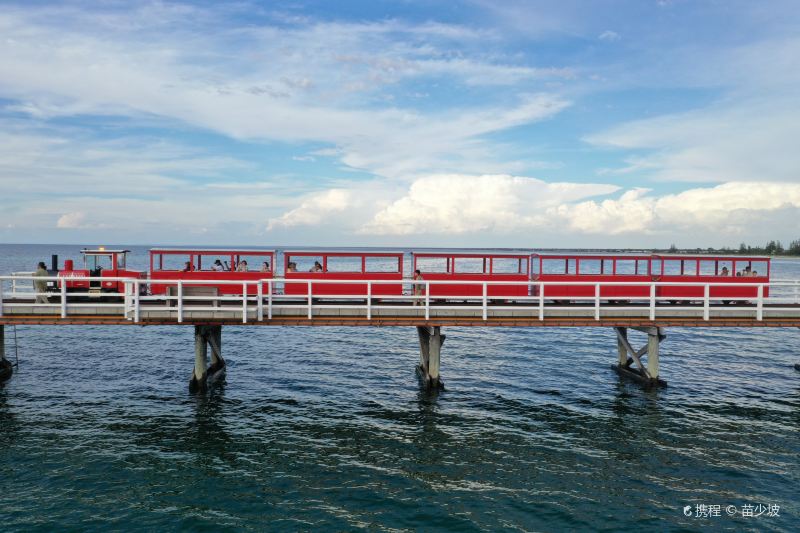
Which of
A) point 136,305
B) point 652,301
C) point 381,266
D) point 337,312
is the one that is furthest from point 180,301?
point 381,266

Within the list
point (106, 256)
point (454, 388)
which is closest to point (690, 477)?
point (454, 388)

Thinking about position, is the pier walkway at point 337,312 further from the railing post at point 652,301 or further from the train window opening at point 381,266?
the train window opening at point 381,266

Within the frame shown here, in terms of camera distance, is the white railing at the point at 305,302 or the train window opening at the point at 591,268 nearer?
the white railing at the point at 305,302

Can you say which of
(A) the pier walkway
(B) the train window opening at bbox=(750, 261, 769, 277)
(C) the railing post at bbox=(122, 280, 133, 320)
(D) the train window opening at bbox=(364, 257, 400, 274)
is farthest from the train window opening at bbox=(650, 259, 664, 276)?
(C) the railing post at bbox=(122, 280, 133, 320)

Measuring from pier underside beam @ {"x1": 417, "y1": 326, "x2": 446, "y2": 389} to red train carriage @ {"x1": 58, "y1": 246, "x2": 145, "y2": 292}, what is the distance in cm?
1154

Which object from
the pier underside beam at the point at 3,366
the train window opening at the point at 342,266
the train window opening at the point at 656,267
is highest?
the train window opening at the point at 656,267

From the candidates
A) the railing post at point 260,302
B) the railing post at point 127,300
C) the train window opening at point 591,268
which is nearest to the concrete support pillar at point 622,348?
the train window opening at point 591,268

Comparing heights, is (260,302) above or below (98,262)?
below

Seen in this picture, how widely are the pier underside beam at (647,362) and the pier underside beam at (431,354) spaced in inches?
295

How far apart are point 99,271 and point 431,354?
1341 cm

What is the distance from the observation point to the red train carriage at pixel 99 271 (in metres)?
20.9

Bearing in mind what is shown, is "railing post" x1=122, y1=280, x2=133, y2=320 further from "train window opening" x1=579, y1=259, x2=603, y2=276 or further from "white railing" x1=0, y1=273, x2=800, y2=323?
"train window opening" x1=579, y1=259, x2=603, y2=276

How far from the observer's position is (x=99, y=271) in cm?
2158

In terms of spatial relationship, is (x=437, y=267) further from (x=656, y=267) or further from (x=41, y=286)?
(x=41, y=286)
